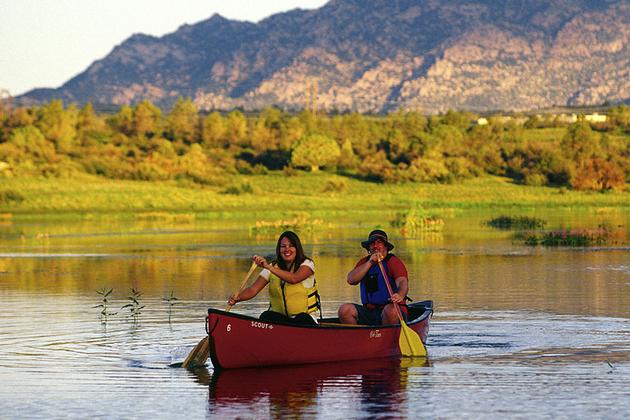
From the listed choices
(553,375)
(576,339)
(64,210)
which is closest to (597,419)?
(553,375)

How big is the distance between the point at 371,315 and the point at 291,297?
1775mm

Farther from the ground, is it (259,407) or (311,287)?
(311,287)

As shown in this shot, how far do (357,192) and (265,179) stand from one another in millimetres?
9154

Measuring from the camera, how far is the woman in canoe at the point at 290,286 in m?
17.9

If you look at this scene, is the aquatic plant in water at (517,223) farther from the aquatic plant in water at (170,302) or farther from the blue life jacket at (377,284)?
the blue life jacket at (377,284)

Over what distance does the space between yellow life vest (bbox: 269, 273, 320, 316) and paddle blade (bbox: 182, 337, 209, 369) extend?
1.10 meters

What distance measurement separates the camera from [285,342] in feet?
57.5

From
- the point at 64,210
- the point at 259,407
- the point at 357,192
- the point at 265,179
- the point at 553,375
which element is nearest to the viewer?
the point at 259,407

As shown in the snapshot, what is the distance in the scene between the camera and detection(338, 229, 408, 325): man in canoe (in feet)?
62.2

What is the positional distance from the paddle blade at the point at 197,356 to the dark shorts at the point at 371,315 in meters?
2.41

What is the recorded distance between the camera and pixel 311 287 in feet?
59.6

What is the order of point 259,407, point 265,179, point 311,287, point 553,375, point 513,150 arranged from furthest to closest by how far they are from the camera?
point 513,150 → point 265,179 → point 311,287 → point 553,375 → point 259,407

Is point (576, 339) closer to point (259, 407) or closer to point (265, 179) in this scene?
point (259, 407)

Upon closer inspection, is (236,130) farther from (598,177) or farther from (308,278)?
(308,278)
